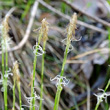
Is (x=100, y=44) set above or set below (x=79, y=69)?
above

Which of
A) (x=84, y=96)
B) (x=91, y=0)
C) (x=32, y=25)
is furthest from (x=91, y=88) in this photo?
(x=91, y=0)

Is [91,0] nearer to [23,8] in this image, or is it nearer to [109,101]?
[23,8]

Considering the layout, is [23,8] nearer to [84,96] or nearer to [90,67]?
[90,67]

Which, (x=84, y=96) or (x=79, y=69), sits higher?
(x=79, y=69)

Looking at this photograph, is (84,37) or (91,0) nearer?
(84,37)

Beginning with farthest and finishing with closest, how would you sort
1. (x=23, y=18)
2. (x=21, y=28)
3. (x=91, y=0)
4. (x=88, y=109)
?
(x=91, y=0) → (x=23, y=18) → (x=21, y=28) → (x=88, y=109)

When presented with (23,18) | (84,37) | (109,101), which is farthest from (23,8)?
(109,101)

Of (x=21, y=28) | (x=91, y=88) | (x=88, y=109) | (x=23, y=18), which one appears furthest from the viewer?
(x=23, y=18)

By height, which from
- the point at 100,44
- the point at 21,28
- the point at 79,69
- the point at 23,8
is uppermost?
the point at 23,8

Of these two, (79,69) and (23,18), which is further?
(23,18)
